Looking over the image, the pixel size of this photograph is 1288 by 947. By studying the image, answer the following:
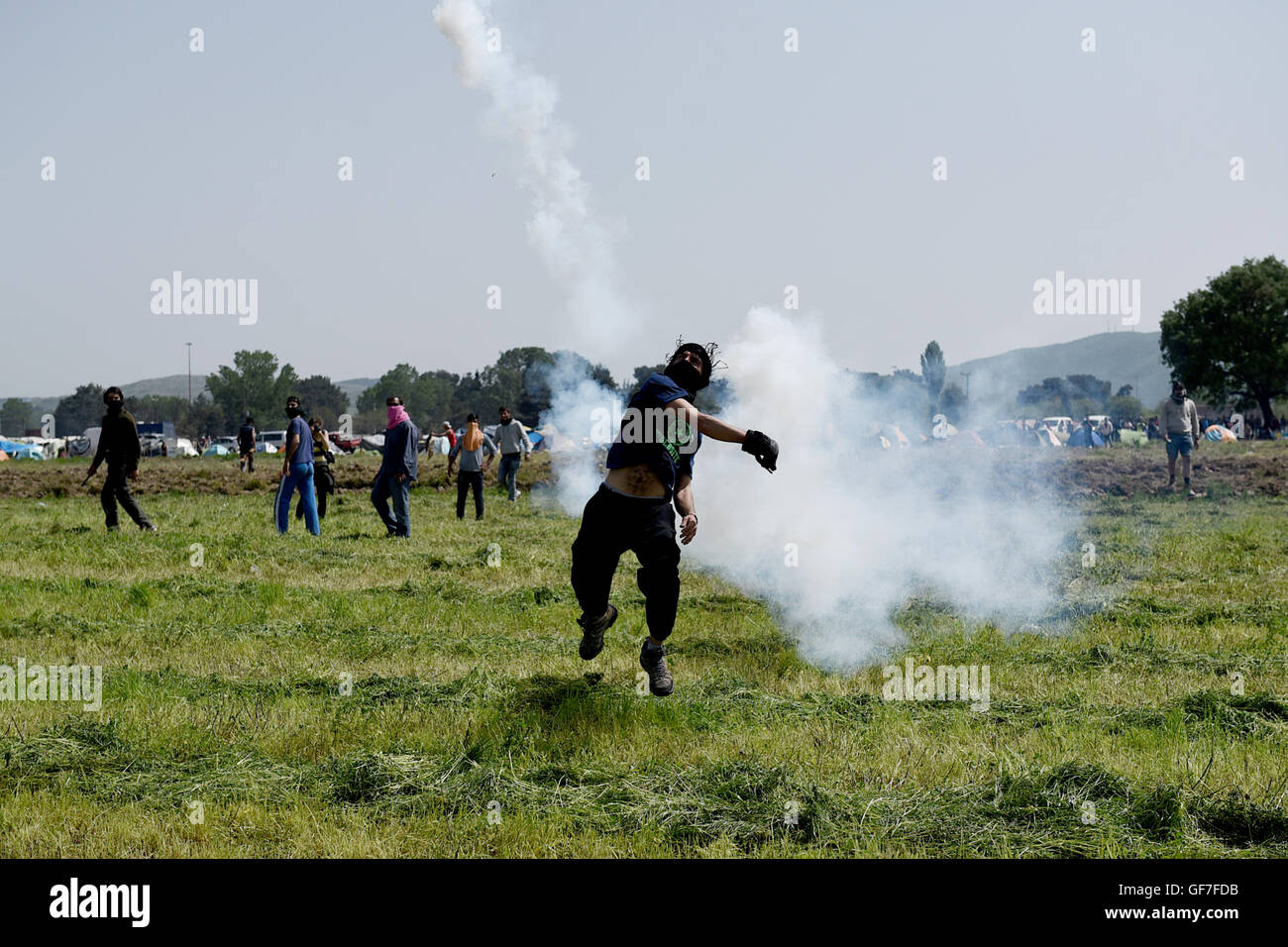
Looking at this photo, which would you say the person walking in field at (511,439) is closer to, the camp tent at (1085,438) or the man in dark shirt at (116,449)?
the man in dark shirt at (116,449)

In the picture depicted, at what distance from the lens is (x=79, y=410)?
157500mm

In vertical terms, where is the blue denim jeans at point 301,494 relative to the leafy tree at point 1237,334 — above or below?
below

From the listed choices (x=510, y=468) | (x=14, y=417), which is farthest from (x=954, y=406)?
(x=14, y=417)

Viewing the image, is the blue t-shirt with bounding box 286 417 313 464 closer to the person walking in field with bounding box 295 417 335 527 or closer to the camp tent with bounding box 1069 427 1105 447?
the person walking in field with bounding box 295 417 335 527

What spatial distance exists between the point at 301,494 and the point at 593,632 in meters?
8.77

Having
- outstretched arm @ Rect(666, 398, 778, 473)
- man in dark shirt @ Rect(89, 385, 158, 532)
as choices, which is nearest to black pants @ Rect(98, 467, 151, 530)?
man in dark shirt @ Rect(89, 385, 158, 532)

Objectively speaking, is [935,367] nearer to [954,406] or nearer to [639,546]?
[954,406]

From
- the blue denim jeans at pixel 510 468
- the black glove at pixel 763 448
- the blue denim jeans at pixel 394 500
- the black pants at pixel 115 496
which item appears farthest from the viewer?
the blue denim jeans at pixel 510 468

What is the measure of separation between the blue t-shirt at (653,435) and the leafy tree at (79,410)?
160613mm

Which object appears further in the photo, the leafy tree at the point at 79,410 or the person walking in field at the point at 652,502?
the leafy tree at the point at 79,410

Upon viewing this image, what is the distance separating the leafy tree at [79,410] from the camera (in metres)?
150

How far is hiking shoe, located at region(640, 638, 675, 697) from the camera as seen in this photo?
6.29 metres

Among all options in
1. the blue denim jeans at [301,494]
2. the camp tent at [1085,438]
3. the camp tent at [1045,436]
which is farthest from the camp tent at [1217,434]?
the blue denim jeans at [301,494]
